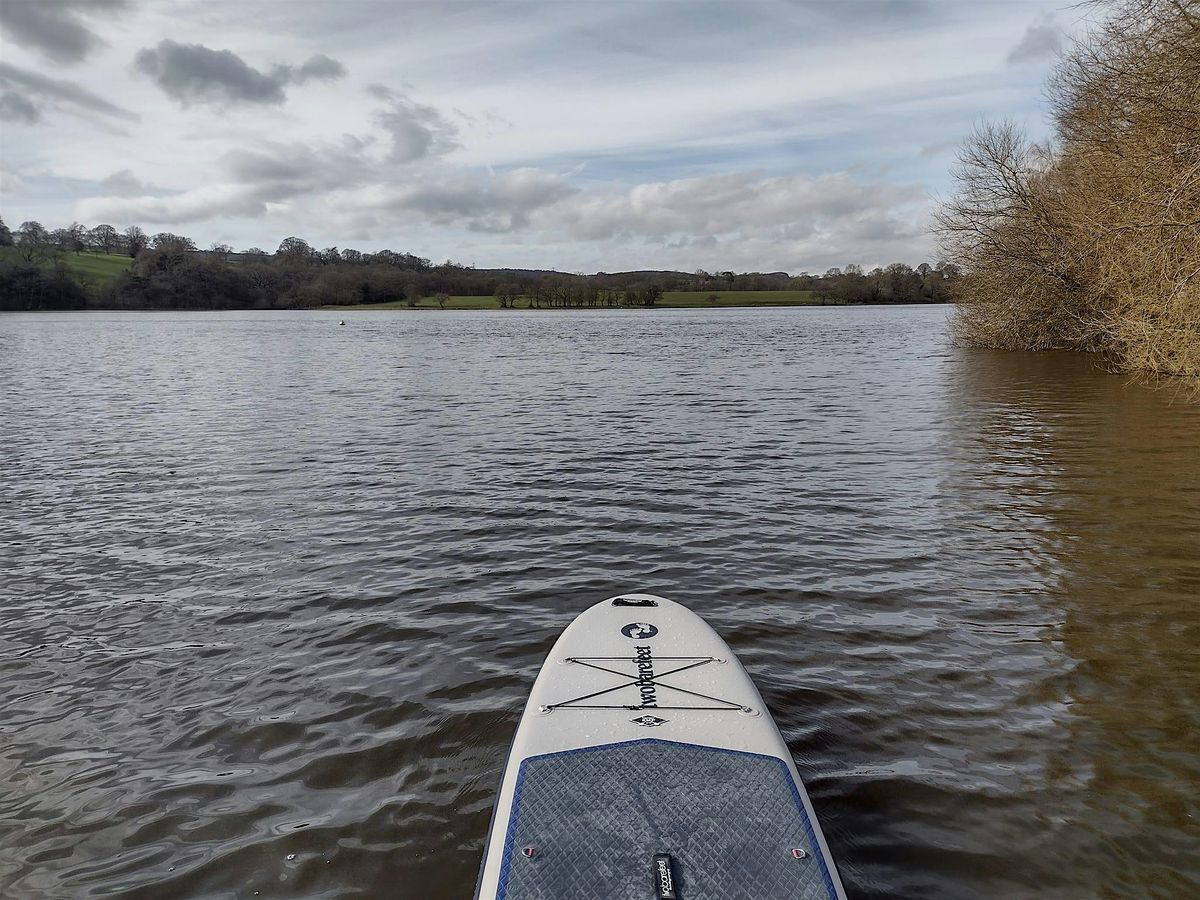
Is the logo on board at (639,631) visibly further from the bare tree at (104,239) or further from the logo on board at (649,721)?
the bare tree at (104,239)

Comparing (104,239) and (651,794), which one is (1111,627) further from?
(104,239)

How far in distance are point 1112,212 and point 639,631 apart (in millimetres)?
18334

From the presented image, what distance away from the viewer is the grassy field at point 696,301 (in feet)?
463

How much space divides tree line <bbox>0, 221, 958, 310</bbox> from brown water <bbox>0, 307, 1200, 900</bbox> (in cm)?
11352

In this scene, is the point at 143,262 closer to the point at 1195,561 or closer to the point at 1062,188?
the point at 1062,188

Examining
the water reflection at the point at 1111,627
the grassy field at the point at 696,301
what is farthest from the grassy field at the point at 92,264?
the water reflection at the point at 1111,627

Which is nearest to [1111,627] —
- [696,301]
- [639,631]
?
[639,631]

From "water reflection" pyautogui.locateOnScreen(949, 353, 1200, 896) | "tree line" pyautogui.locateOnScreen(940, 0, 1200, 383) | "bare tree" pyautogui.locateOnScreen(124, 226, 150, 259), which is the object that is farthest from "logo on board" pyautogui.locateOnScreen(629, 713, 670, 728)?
"bare tree" pyautogui.locateOnScreen(124, 226, 150, 259)

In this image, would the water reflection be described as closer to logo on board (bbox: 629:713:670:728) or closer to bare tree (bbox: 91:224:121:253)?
logo on board (bbox: 629:713:670:728)

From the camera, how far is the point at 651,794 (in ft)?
13.2

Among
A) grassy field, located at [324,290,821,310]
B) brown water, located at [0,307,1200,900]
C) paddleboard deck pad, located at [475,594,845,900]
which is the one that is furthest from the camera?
grassy field, located at [324,290,821,310]

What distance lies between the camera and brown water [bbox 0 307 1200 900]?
441 centimetres

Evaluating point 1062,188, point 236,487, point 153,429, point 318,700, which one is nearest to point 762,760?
point 318,700

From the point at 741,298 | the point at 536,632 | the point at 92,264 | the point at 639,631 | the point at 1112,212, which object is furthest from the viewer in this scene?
the point at 741,298
